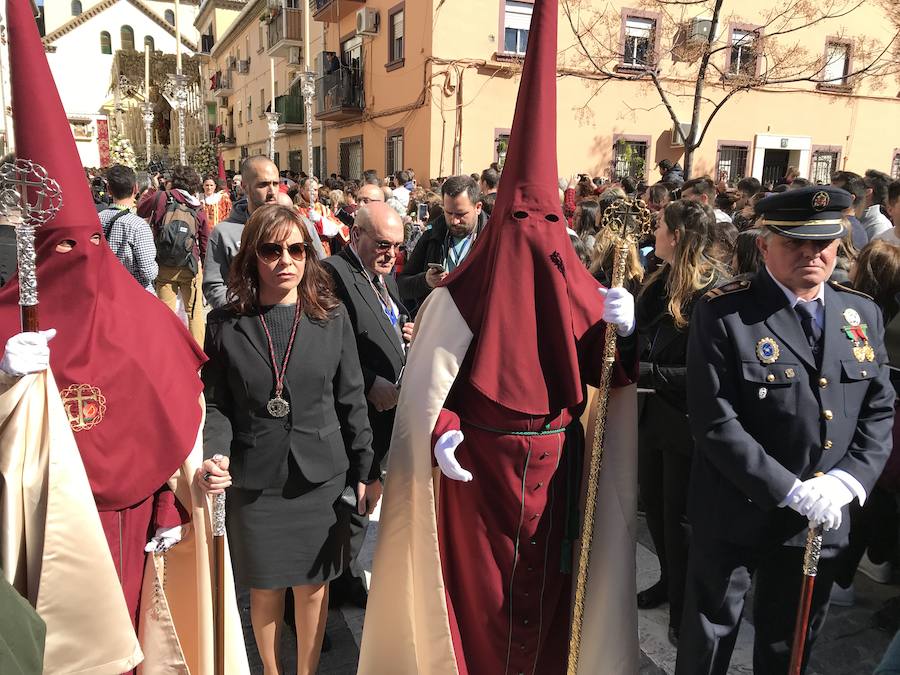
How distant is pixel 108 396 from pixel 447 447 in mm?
1112

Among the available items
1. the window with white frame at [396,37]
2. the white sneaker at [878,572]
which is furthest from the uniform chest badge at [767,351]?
the window with white frame at [396,37]

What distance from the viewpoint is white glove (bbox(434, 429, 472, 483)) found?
2307 mm

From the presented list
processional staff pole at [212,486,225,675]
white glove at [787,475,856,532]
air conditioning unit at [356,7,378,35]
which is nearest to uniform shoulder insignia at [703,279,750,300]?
white glove at [787,475,856,532]

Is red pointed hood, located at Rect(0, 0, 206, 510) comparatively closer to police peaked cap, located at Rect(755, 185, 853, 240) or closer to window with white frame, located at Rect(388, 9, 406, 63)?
police peaked cap, located at Rect(755, 185, 853, 240)

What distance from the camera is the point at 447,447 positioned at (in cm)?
234

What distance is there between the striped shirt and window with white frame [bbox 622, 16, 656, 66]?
13123 millimetres

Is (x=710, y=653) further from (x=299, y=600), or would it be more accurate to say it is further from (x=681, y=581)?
(x=299, y=600)

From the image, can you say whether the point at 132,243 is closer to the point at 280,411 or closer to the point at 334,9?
the point at 280,411

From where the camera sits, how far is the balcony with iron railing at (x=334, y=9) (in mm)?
18844

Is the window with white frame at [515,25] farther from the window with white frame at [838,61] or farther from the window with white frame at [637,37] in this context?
the window with white frame at [838,61]

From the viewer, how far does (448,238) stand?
471 centimetres

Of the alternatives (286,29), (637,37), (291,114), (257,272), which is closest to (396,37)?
(637,37)


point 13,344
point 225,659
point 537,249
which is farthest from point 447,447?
point 13,344

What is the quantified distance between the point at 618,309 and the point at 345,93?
18.7m
